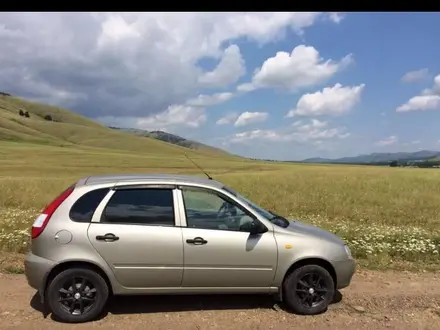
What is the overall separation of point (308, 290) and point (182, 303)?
5.32 ft

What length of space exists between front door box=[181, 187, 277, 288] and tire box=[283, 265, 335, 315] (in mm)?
278

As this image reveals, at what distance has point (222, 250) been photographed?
5.45m

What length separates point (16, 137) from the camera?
5458 inches

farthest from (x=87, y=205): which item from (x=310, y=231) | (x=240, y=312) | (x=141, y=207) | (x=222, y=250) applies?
(x=310, y=231)

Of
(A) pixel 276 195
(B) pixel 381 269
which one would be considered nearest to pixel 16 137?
(A) pixel 276 195

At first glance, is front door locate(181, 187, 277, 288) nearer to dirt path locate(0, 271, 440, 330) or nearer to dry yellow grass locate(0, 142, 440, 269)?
dirt path locate(0, 271, 440, 330)

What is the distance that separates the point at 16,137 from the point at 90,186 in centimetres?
14631

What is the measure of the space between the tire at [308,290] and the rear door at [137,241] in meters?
1.37

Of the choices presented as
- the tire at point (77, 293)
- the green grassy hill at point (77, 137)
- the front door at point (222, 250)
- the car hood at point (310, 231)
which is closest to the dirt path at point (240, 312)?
the tire at point (77, 293)

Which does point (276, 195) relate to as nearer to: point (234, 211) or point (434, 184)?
point (434, 184)

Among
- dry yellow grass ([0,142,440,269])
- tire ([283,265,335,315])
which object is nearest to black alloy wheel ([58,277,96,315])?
tire ([283,265,335,315])

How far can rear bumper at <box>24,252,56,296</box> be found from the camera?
5223mm

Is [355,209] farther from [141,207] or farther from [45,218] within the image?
[45,218]
